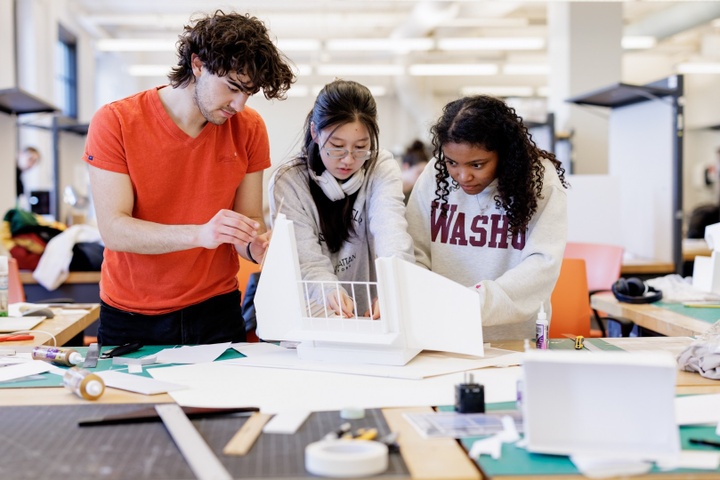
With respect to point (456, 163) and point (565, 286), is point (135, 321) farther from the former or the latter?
point (565, 286)

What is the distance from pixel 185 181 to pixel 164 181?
0.06m

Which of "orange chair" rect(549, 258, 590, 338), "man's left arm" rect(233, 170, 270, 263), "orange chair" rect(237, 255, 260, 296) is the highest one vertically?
"man's left arm" rect(233, 170, 270, 263)

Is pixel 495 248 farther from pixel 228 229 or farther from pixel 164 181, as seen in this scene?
pixel 164 181

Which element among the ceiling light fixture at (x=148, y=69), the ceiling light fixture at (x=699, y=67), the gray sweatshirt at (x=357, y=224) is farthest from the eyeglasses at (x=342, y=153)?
the ceiling light fixture at (x=699, y=67)

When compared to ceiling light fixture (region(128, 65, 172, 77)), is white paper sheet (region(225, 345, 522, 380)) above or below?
below

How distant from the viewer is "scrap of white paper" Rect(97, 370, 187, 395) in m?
1.50

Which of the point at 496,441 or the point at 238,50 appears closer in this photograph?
the point at 496,441

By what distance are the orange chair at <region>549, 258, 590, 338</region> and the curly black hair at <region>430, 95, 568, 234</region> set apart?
92 cm

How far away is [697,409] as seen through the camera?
1.37 m

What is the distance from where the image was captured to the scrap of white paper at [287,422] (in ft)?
4.11

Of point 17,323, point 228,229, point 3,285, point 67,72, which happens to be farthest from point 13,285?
point 67,72

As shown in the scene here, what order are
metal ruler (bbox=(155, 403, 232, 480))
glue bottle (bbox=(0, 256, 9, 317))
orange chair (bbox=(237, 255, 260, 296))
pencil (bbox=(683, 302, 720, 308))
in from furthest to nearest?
orange chair (bbox=(237, 255, 260, 296)) < pencil (bbox=(683, 302, 720, 308)) < glue bottle (bbox=(0, 256, 9, 317)) < metal ruler (bbox=(155, 403, 232, 480))

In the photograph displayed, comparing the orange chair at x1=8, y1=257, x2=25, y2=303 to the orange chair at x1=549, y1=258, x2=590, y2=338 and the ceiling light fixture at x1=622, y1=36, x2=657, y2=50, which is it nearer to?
the orange chair at x1=549, y1=258, x2=590, y2=338

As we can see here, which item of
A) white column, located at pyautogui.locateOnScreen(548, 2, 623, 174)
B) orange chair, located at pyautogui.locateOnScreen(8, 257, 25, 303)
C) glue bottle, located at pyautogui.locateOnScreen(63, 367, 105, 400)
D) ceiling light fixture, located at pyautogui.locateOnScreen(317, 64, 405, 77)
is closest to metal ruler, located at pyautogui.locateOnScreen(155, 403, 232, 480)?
glue bottle, located at pyautogui.locateOnScreen(63, 367, 105, 400)
